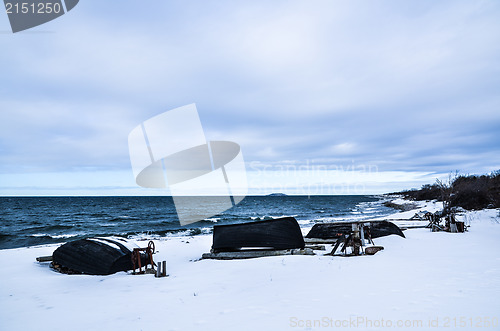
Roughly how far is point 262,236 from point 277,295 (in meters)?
7.28

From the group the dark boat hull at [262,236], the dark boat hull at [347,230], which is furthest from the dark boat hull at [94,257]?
the dark boat hull at [347,230]

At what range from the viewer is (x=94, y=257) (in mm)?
12375

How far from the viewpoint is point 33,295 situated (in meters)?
9.38

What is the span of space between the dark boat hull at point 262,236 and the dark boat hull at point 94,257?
15.4 feet

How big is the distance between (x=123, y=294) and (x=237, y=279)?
3.46 meters

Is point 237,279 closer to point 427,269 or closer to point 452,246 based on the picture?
point 427,269

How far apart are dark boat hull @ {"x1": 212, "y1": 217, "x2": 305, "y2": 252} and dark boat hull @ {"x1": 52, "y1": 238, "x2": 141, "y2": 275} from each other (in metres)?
4.69

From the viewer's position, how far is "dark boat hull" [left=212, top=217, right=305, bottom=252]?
14977mm

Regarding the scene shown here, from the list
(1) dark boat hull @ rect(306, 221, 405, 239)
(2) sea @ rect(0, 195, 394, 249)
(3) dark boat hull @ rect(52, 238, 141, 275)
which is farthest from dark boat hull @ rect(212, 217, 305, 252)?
(2) sea @ rect(0, 195, 394, 249)

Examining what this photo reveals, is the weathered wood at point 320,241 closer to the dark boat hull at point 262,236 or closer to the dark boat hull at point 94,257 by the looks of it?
the dark boat hull at point 262,236

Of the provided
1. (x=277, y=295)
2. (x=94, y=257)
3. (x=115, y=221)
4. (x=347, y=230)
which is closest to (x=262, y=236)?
(x=347, y=230)

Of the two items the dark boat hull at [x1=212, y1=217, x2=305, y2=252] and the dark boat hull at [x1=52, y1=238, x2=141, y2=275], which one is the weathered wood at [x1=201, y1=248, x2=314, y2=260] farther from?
the dark boat hull at [x1=52, y1=238, x2=141, y2=275]

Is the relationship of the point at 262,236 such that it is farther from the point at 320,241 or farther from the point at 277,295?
the point at 277,295

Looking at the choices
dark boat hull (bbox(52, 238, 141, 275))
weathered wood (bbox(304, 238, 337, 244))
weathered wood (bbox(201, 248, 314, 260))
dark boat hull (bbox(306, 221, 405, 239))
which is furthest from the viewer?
dark boat hull (bbox(306, 221, 405, 239))
